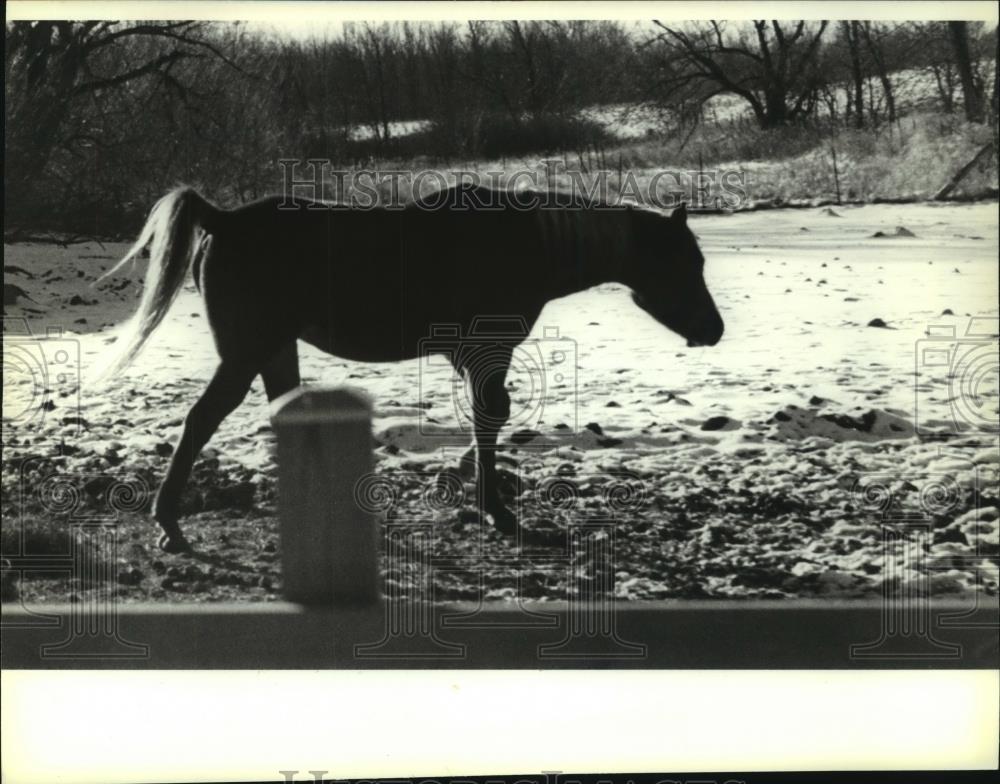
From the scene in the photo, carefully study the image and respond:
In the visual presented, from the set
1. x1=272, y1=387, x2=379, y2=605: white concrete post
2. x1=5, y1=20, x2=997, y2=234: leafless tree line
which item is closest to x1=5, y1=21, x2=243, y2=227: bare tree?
x1=5, y1=20, x2=997, y2=234: leafless tree line

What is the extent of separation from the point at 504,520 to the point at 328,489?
0.76 meters

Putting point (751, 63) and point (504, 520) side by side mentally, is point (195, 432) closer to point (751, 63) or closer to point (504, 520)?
point (504, 520)

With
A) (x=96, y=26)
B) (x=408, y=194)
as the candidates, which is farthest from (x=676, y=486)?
(x=96, y=26)

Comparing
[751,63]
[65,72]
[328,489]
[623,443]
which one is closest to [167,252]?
[65,72]

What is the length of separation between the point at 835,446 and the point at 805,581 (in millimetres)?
597

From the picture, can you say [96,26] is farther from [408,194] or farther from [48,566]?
[48,566]

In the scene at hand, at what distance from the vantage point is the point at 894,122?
4883 mm

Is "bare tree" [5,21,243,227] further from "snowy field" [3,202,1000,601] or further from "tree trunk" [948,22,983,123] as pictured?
"tree trunk" [948,22,983,123]

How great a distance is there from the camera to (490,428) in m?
4.75

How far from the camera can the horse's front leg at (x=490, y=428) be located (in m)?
4.74

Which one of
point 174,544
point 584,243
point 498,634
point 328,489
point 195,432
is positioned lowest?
point 498,634

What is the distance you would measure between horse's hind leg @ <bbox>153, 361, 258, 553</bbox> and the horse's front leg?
97 cm

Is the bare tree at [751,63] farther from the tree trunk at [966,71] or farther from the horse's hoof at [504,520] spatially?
the horse's hoof at [504,520]

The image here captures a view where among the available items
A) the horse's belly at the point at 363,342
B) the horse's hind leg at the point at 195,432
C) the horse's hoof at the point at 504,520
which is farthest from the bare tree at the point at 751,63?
the horse's hind leg at the point at 195,432
